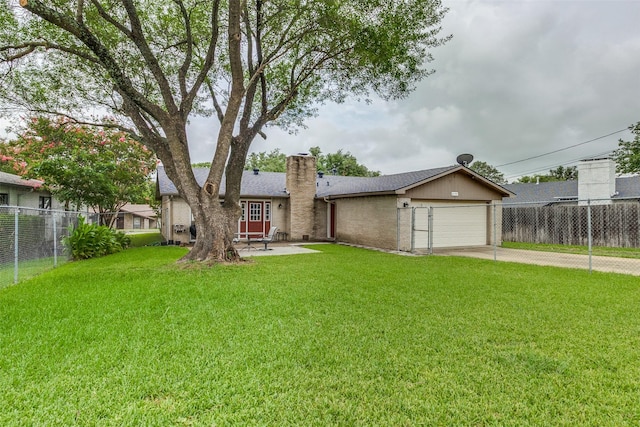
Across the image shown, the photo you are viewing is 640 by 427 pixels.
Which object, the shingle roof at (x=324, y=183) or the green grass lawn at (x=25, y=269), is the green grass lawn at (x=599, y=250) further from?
the green grass lawn at (x=25, y=269)

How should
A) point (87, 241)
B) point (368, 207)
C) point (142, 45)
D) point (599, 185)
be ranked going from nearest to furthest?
point (142, 45) < point (87, 241) < point (368, 207) < point (599, 185)

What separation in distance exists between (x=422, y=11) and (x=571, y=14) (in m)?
5.10

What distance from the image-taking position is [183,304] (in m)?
5.23

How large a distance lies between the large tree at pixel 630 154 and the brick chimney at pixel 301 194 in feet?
69.4

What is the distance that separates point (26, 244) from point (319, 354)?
30.0 ft

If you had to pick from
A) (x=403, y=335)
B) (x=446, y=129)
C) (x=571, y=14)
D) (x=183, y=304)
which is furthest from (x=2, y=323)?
(x=446, y=129)

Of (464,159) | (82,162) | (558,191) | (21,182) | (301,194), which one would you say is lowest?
(301,194)

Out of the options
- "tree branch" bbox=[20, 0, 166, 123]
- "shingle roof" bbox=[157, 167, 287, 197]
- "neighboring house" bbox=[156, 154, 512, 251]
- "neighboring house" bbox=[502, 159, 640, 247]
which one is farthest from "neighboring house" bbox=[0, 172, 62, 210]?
"neighboring house" bbox=[502, 159, 640, 247]

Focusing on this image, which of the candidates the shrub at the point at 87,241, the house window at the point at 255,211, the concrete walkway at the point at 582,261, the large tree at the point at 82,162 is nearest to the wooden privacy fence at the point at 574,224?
the concrete walkway at the point at 582,261

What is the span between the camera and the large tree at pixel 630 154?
22.1 m

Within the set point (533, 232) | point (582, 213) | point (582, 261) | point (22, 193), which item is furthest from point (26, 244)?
point (582, 213)

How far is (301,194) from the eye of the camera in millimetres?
17625

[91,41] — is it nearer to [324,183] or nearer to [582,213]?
[324,183]

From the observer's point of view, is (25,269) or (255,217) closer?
(25,269)
